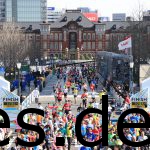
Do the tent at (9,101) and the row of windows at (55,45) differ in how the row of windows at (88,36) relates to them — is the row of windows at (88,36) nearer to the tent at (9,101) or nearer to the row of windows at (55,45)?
the row of windows at (55,45)

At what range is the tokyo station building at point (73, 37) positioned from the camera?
12544cm

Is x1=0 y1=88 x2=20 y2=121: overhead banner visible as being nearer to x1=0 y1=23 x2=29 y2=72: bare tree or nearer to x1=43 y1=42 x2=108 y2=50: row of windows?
x1=0 y1=23 x2=29 y2=72: bare tree

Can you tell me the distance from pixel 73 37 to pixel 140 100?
10305cm

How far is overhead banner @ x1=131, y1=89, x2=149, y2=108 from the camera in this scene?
24.9 meters

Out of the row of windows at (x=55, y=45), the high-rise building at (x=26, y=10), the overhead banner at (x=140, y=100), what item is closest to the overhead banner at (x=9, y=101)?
the overhead banner at (x=140, y=100)

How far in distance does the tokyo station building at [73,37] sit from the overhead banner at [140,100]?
99.4 meters

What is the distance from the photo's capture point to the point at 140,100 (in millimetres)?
24984

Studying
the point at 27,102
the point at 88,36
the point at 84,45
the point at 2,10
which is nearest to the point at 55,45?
the point at 84,45

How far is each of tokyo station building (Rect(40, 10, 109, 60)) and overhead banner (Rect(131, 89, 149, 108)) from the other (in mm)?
99412

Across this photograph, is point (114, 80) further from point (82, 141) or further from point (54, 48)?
point (54, 48)

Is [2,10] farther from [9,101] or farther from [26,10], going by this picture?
[9,101]

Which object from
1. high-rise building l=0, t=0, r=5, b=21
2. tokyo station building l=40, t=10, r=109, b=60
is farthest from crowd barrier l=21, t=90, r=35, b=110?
high-rise building l=0, t=0, r=5, b=21

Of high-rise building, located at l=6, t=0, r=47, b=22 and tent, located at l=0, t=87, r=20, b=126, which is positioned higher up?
high-rise building, located at l=6, t=0, r=47, b=22

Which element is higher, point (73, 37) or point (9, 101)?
point (73, 37)
